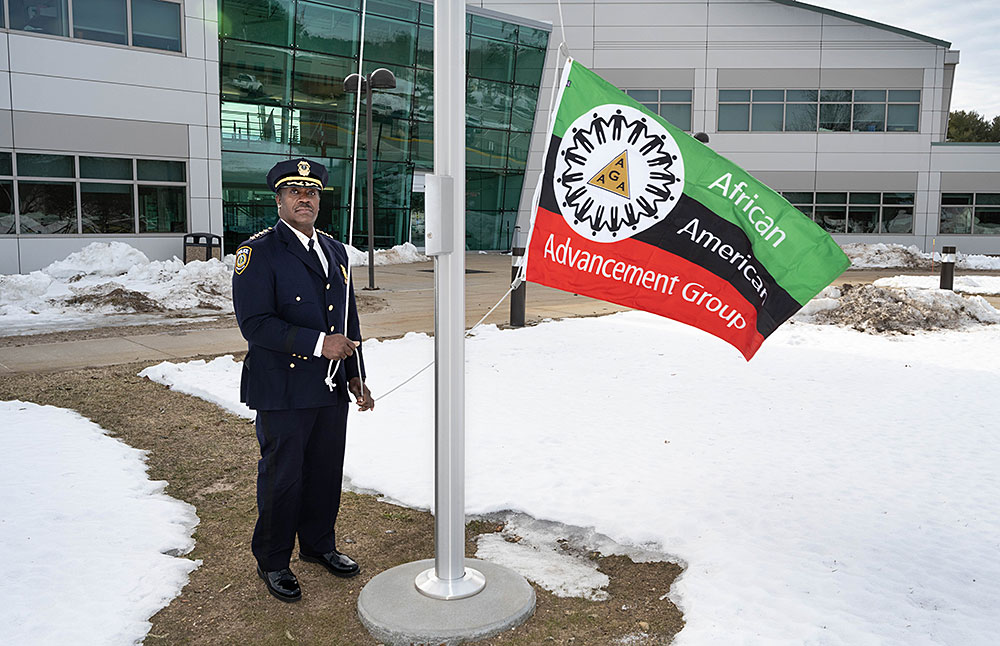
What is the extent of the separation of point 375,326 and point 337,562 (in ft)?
27.2

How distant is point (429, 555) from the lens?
4332 mm

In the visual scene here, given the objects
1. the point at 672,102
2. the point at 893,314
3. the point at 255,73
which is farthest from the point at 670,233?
the point at 672,102

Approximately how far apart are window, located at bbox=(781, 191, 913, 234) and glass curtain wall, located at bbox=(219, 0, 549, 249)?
11943mm

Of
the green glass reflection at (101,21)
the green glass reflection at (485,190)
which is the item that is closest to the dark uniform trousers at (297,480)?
the green glass reflection at (101,21)

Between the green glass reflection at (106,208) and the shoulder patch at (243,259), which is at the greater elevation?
the green glass reflection at (106,208)

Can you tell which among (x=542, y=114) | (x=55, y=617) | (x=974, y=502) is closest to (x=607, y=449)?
(x=974, y=502)

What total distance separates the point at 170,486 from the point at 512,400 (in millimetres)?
3231

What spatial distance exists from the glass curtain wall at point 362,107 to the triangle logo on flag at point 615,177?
22731 mm

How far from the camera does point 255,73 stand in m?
25.1

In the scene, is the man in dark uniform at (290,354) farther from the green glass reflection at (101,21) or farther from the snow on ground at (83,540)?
the green glass reflection at (101,21)

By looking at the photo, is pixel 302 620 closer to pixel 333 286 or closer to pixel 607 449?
pixel 333 286

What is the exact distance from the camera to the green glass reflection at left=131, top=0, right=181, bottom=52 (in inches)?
818

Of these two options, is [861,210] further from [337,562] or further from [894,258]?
[337,562]

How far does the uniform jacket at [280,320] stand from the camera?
3602 mm
